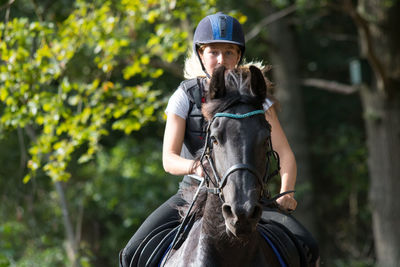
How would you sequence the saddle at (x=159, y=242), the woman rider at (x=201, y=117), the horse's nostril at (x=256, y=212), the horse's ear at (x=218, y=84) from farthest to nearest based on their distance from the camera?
the woman rider at (x=201, y=117), the saddle at (x=159, y=242), the horse's ear at (x=218, y=84), the horse's nostril at (x=256, y=212)

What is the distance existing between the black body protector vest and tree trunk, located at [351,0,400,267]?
29.1 ft

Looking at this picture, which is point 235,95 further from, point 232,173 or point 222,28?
point 222,28

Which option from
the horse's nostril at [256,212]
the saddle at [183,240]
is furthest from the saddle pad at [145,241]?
the horse's nostril at [256,212]

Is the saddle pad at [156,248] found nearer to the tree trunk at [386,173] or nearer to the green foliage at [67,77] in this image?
the green foliage at [67,77]

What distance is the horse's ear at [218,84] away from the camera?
11.5 feet

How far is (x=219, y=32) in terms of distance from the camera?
4.36 metres

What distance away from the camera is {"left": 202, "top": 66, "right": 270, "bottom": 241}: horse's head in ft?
10.6

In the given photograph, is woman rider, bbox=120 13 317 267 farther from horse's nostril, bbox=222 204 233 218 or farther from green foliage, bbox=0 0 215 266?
green foliage, bbox=0 0 215 266

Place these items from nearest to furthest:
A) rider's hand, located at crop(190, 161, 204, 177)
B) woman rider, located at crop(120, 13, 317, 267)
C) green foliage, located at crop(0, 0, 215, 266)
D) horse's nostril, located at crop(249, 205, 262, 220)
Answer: horse's nostril, located at crop(249, 205, 262, 220)
rider's hand, located at crop(190, 161, 204, 177)
woman rider, located at crop(120, 13, 317, 267)
green foliage, located at crop(0, 0, 215, 266)

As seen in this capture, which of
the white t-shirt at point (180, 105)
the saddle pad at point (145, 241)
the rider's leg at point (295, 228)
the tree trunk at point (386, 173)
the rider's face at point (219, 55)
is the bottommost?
the tree trunk at point (386, 173)

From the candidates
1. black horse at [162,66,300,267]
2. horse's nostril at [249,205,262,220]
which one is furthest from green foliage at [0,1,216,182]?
horse's nostril at [249,205,262,220]

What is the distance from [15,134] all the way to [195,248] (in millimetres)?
10090

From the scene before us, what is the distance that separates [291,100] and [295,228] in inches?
410

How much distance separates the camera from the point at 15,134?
13.1m
